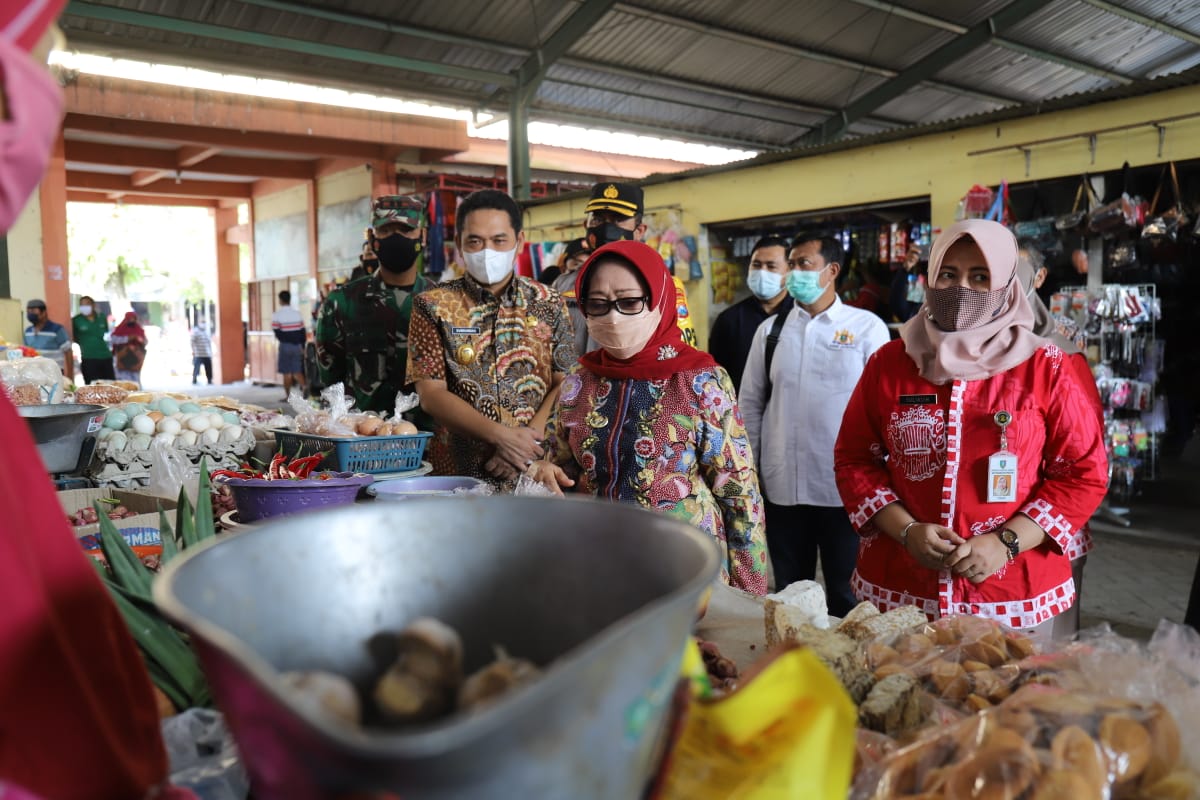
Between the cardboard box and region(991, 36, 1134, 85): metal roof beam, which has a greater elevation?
region(991, 36, 1134, 85): metal roof beam

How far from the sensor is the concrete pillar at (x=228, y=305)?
19766mm

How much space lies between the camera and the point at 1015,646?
4.66 ft

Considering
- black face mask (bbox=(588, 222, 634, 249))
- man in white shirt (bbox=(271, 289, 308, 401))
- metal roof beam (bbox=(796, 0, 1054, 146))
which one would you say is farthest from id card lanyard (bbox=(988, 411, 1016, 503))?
man in white shirt (bbox=(271, 289, 308, 401))

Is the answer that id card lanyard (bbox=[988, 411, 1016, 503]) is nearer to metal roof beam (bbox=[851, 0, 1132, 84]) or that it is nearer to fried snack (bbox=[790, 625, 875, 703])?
fried snack (bbox=[790, 625, 875, 703])

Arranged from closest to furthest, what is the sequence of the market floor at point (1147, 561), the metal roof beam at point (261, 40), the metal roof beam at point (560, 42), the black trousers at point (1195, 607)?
the black trousers at point (1195, 607)
the market floor at point (1147, 561)
the metal roof beam at point (261, 40)
the metal roof beam at point (560, 42)

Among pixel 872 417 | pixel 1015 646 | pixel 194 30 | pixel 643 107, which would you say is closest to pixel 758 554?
pixel 872 417

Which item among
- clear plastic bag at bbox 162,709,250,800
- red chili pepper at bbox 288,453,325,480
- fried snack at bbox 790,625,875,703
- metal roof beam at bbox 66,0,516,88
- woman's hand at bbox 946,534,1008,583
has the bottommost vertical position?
woman's hand at bbox 946,534,1008,583

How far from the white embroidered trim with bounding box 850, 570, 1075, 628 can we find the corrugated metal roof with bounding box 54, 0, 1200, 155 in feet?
29.1

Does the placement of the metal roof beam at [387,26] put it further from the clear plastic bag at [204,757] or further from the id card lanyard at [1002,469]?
Answer: the clear plastic bag at [204,757]

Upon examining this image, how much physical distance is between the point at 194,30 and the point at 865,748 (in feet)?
34.2

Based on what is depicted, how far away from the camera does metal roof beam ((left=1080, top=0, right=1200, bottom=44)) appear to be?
11.2 meters

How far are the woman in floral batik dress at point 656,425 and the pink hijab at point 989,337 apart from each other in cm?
61

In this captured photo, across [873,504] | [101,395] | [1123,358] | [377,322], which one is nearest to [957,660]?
[873,504]

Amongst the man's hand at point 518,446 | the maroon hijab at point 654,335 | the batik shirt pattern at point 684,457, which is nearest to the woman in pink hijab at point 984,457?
the batik shirt pattern at point 684,457
